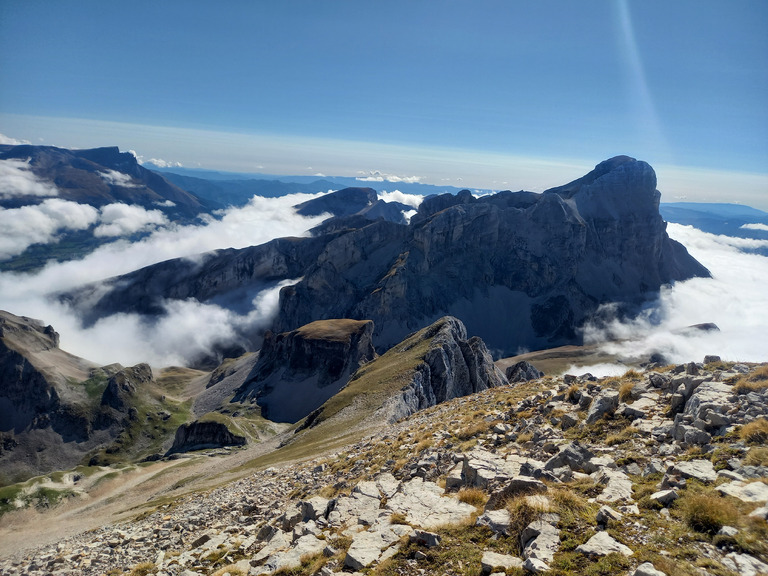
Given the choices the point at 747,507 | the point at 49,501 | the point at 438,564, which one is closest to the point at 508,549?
the point at 438,564

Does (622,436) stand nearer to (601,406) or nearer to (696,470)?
(601,406)

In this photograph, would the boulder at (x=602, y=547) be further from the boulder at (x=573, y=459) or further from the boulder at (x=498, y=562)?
the boulder at (x=573, y=459)

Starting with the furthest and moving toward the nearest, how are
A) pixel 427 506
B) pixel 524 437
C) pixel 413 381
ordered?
1. pixel 413 381
2. pixel 524 437
3. pixel 427 506

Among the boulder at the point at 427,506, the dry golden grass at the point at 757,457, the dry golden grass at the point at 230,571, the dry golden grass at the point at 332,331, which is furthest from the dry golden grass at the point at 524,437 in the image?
the dry golden grass at the point at 332,331

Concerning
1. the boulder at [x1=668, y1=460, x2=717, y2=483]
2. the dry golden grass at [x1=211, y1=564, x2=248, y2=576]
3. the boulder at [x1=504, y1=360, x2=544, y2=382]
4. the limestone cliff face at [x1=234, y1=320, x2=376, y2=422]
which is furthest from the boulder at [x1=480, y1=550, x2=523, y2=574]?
the limestone cliff face at [x1=234, y1=320, x2=376, y2=422]

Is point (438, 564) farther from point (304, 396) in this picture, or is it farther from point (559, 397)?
point (304, 396)

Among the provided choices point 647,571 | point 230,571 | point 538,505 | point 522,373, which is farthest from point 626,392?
point 522,373
